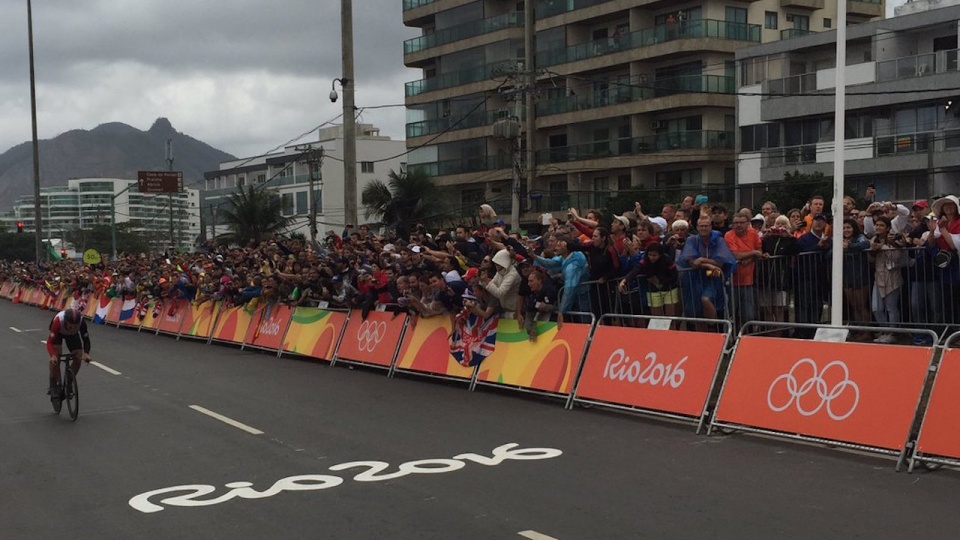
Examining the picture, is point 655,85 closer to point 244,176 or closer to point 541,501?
point 541,501

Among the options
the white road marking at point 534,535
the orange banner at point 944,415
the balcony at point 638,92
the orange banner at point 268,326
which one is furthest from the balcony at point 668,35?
the white road marking at point 534,535

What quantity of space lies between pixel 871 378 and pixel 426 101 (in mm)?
55442

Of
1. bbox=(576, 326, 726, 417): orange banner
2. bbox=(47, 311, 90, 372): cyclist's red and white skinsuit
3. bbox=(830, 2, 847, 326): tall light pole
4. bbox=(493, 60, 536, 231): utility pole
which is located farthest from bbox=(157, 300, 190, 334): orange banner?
bbox=(830, 2, 847, 326): tall light pole

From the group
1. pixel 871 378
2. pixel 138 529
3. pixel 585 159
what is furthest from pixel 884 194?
pixel 138 529

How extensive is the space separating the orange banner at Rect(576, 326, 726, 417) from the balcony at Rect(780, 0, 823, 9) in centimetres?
4376

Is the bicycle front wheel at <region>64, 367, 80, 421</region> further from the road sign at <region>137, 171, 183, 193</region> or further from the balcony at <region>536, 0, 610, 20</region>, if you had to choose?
the road sign at <region>137, 171, 183, 193</region>

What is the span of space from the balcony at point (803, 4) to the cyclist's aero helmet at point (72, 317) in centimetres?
4543

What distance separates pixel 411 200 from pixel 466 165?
14.9 meters

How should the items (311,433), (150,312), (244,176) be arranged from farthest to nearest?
(244,176) → (150,312) → (311,433)

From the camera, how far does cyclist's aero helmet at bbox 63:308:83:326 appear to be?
43.9ft

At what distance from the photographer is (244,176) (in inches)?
4739

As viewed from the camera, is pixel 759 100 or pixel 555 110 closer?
pixel 759 100

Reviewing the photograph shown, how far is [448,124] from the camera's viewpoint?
201ft

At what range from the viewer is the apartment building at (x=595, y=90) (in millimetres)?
47844
